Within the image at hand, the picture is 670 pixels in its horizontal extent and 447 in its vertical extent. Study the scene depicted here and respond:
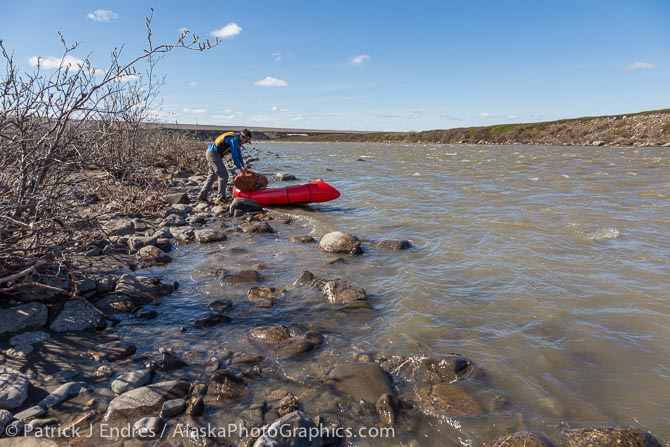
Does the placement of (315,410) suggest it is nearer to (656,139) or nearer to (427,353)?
(427,353)

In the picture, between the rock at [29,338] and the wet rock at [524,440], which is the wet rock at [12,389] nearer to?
the rock at [29,338]

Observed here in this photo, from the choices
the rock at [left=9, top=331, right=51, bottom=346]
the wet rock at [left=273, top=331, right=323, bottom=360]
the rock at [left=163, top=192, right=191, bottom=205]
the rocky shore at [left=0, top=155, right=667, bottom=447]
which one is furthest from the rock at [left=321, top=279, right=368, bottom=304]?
the rock at [left=163, top=192, right=191, bottom=205]

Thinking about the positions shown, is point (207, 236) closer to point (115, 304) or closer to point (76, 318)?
point (115, 304)

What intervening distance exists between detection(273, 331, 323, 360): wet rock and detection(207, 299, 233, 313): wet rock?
1.20 metres

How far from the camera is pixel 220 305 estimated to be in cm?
510

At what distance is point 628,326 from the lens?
4738 millimetres

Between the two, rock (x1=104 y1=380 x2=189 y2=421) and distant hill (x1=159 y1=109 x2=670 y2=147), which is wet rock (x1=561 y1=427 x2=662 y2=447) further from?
distant hill (x1=159 y1=109 x2=670 y2=147)

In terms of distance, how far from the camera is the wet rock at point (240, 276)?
596cm

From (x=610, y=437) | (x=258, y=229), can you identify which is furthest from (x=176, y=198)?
(x=610, y=437)

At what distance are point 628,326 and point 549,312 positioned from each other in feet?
2.75

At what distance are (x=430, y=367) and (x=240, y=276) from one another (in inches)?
131

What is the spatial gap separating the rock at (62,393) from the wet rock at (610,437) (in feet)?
12.7

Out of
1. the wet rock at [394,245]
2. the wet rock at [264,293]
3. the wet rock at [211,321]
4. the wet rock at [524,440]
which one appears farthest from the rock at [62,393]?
the wet rock at [394,245]

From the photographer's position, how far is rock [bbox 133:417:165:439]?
2877 mm
